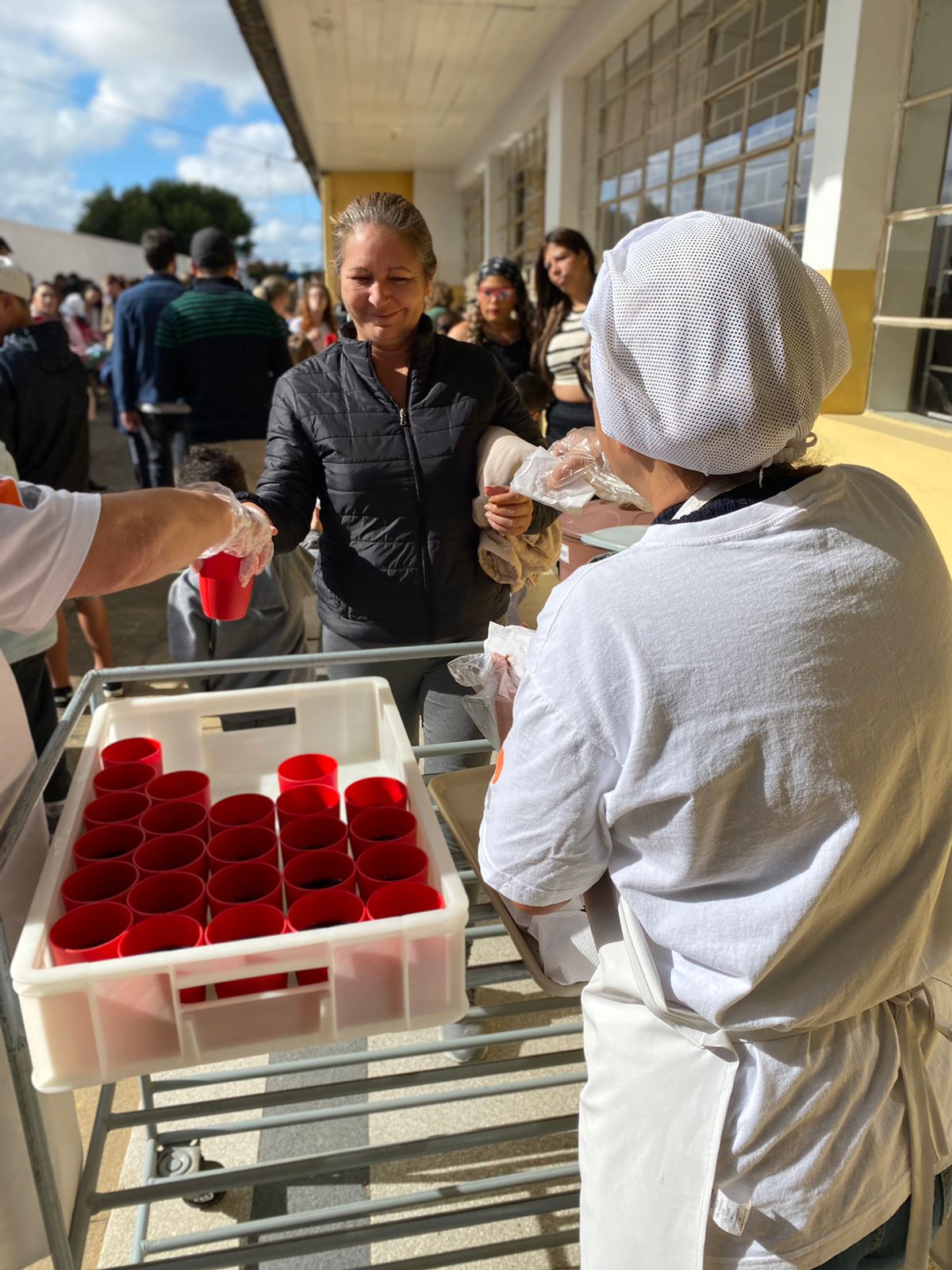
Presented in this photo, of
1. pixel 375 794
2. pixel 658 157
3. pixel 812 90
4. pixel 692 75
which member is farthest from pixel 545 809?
pixel 658 157

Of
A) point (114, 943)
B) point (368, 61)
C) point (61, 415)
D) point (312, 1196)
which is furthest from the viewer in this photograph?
point (368, 61)

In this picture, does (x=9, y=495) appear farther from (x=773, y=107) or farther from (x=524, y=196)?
(x=524, y=196)

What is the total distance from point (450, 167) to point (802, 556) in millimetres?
15793

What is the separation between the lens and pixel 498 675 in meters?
1.33

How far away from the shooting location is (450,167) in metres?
14.6

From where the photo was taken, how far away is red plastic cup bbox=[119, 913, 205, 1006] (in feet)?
3.40

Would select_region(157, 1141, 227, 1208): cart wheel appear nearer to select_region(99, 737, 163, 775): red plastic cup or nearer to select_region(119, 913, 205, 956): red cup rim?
select_region(99, 737, 163, 775): red plastic cup

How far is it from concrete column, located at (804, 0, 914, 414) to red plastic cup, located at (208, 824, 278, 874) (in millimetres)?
3137

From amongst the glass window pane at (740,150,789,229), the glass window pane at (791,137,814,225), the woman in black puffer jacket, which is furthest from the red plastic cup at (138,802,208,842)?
the glass window pane at (740,150,789,229)

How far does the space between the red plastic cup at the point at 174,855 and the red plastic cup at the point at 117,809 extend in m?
0.06

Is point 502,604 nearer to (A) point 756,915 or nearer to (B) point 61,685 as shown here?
(A) point 756,915

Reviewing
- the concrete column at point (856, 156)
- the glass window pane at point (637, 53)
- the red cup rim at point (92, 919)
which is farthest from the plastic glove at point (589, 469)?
the glass window pane at point (637, 53)

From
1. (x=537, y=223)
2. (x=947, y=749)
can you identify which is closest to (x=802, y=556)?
(x=947, y=749)

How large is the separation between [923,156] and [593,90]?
4449 mm
